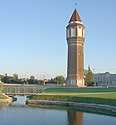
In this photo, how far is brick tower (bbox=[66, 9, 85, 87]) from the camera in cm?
9044

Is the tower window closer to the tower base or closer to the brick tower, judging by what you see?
the brick tower

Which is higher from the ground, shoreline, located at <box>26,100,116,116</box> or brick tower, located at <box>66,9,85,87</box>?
brick tower, located at <box>66,9,85,87</box>

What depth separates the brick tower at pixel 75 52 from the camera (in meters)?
90.4

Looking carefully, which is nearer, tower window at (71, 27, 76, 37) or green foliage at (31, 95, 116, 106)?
green foliage at (31, 95, 116, 106)

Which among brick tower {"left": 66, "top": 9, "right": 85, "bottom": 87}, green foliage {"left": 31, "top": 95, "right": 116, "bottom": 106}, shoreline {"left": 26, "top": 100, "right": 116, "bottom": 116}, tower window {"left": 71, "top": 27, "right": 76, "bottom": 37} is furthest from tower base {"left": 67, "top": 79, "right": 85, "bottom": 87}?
shoreline {"left": 26, "top": 100, "right": 116, "bottom": 116}

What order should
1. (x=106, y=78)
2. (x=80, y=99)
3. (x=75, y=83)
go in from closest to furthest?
(x=80, y=99), (x=75, y=83), (x=106, y=78)

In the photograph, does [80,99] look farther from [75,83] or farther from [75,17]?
[75,17]

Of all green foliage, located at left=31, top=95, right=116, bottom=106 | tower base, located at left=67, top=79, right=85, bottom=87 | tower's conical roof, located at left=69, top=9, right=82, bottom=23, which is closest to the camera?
green foliage, located at left=31, top=95, right=116, bottom=106

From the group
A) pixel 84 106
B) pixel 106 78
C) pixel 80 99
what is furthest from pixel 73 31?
pixel 106 78

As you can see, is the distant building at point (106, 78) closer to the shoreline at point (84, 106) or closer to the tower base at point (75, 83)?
the tower base at point (75, 83)

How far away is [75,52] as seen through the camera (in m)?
90.4

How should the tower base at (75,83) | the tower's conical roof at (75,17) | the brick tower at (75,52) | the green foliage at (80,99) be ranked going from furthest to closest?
the tower's conical roof at (75,17)
the brick tower at (75,52)
the tower base at (75,83)
the green foliage at (80,99)

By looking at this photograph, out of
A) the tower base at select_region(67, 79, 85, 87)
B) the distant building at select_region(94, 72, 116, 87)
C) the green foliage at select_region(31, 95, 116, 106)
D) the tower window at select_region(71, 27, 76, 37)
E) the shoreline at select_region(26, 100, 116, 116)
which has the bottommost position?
the shoreline at select_region(26, 100, 116, 116)

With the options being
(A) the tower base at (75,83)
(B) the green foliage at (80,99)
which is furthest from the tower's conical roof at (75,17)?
(B) the green foliage at (80,99)
